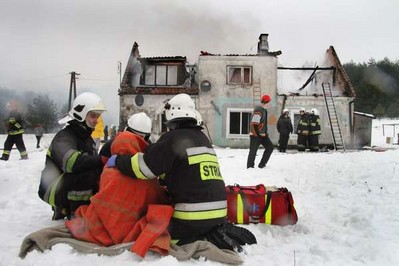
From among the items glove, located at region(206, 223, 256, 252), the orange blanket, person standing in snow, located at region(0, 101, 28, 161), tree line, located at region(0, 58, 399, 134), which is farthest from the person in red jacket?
tree line, located at region(0, 58, 399, 134)

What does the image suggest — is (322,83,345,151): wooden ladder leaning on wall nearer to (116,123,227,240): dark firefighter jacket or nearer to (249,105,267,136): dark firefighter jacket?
(249,105,267,136): dark firefighter jacket

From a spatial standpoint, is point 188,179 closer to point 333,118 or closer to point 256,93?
point 256,93

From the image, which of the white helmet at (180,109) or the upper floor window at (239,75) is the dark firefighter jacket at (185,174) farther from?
the upper floor window at (239,75)

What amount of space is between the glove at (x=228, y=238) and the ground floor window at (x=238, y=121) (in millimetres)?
16111

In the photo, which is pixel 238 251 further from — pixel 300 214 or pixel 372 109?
pixel 372 109

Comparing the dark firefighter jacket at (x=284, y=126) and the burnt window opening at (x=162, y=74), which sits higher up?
the burnt window opening at (x=162, y=74)

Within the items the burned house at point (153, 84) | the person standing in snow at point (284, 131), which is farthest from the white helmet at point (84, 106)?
the burned house at point (153, 84)

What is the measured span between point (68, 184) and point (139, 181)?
3.59 ft

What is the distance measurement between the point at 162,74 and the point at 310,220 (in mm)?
16621

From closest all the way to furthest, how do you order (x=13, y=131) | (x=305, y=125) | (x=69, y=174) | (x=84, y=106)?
(x=69, y=174) < (x=84, y=106) < (x=13, y=131) < (x=305, y=125)

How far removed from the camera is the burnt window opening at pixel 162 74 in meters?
20.2

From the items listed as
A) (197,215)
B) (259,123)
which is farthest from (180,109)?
(259,123)

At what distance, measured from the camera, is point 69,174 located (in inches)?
159

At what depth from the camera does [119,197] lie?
3385 mm
